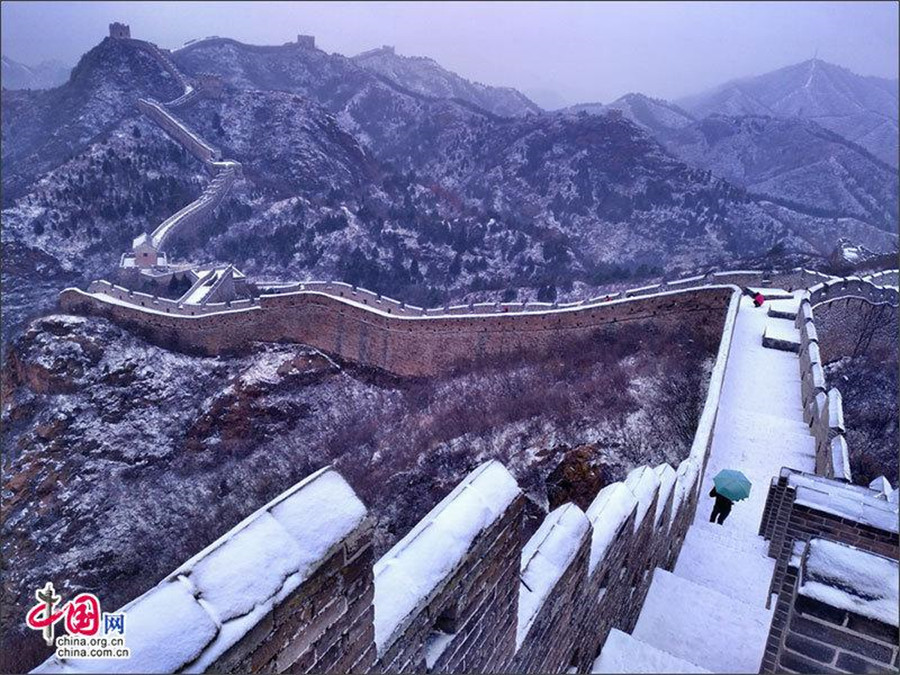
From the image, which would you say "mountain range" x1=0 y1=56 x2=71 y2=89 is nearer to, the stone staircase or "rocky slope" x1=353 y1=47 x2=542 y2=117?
"rocky slope" x1=353 y1=47 x2=542 y2=117

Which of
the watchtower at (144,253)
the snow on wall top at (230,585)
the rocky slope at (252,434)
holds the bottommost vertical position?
the rocky slope at (252,434)

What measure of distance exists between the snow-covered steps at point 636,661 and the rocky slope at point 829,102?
10924cm

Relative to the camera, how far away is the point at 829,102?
4560 inches

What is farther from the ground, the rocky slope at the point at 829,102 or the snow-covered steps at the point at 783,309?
the rocky slope at the point at 829,102

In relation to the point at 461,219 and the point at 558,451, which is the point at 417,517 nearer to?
the point at 558,451

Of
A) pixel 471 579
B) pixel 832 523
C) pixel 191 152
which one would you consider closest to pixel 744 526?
pixel 832 523

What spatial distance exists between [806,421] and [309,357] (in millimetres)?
18044

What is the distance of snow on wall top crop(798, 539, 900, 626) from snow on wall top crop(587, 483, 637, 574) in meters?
2.06

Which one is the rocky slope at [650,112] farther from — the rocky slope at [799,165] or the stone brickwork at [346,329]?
the stone brickwork at [346,329]

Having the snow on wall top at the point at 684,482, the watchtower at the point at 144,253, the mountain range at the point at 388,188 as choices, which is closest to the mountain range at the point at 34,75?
the mountain range at the point at 388,188

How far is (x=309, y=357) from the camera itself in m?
24.1

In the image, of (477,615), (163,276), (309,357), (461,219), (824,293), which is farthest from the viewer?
(461,219)

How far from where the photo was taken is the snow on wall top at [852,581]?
9.33 feet

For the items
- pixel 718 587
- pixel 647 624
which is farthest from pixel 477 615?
pixel 718 587
